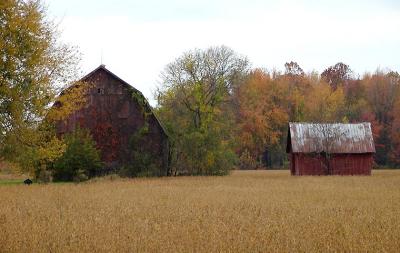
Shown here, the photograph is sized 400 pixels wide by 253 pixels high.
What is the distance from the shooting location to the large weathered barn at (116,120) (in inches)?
1769

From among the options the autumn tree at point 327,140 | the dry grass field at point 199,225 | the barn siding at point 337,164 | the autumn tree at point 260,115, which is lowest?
the dry grass field at point 199,225

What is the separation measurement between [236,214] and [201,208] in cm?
217

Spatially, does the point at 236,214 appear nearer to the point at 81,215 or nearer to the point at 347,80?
the point at 81,215

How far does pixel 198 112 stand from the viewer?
50.3 metres

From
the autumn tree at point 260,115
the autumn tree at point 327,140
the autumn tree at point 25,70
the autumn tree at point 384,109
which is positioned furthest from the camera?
the autumn tree at point 384,109

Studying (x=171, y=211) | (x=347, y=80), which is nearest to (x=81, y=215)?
(x=171, y=211)

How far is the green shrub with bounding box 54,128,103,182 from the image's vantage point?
4003 cm

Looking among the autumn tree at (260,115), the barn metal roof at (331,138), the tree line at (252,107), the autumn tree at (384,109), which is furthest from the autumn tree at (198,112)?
the autumn tree at (384,109)

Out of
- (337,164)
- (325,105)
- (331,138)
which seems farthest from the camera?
(325,105)

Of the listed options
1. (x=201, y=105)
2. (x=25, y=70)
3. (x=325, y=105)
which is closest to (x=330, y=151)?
(x=201, y=105)

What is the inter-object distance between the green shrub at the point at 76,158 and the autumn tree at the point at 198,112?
30.2ft

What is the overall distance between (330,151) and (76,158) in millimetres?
22774

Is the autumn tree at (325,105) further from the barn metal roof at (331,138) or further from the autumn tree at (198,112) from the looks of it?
the autumn tree at (198,112)

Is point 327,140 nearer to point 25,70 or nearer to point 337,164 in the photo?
point 337,164
